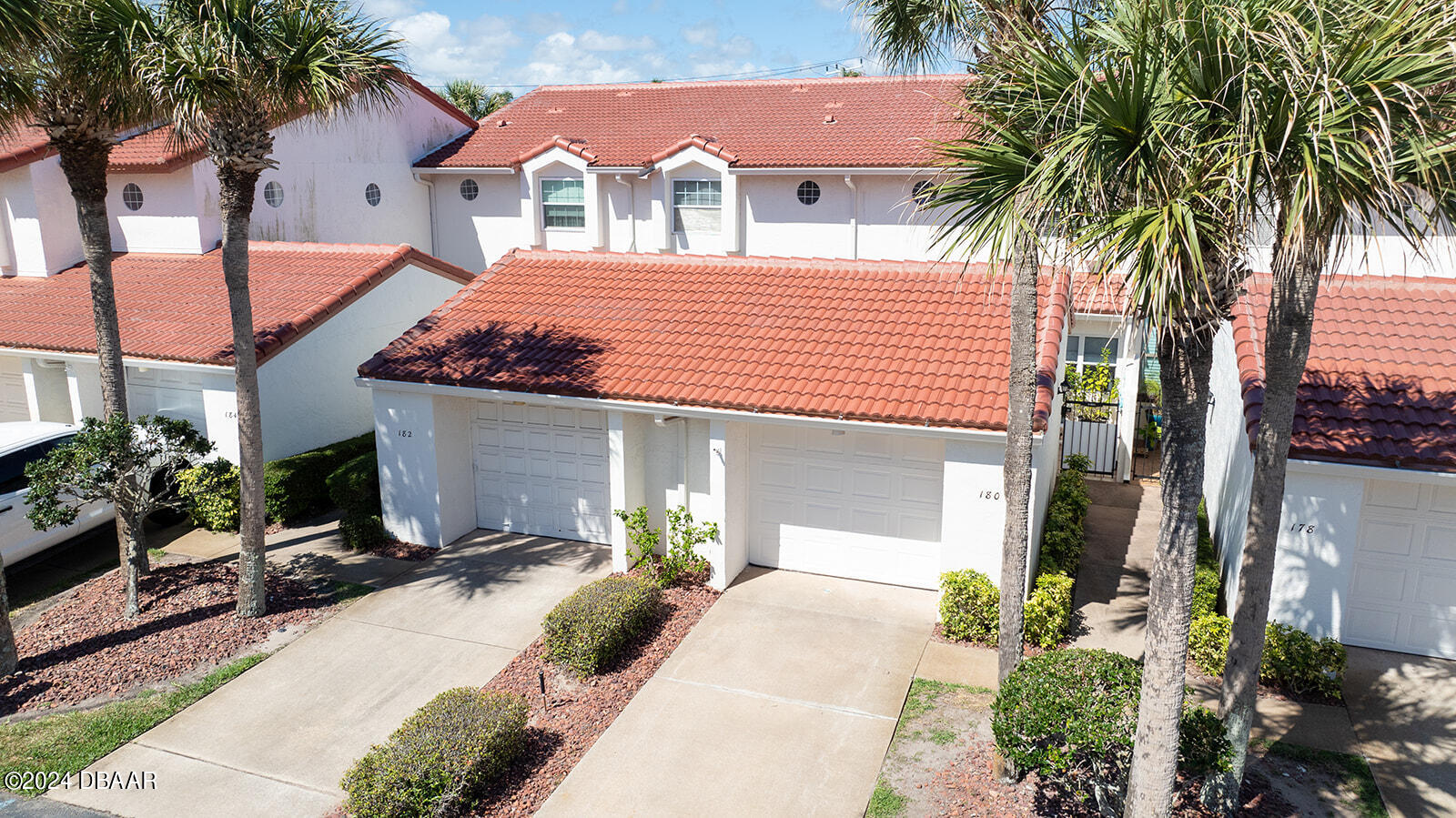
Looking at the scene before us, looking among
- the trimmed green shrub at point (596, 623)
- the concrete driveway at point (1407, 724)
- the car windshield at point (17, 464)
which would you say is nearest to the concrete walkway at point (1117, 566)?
the concrete driveway at point (1407, 724)

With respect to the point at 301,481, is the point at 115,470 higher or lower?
higher

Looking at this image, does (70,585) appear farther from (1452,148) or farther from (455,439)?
(1452,148)

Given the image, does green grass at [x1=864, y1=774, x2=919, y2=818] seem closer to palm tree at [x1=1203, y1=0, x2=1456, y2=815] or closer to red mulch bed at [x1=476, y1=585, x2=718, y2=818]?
red mulch bed at [x1=476, y1=585, x2=718, y2=818]

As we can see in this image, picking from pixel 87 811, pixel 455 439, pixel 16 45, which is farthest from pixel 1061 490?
pixel 16 45

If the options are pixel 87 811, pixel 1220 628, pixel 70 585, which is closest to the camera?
pixel 87 811

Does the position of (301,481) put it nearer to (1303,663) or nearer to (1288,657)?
(1288,657)

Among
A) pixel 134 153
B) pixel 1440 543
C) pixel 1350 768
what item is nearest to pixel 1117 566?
pixel 1440 543
